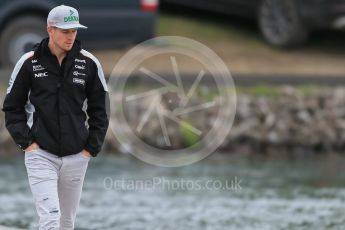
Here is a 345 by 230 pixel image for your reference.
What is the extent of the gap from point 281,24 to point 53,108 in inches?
381

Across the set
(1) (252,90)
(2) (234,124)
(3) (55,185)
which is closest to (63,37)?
(3) (55,185)

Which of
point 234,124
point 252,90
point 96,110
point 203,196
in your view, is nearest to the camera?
point 96,110

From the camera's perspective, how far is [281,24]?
53.7ft

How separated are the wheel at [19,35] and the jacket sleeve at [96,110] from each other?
24.1 feet

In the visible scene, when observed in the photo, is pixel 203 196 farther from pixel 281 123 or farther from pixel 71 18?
pixel 71 18

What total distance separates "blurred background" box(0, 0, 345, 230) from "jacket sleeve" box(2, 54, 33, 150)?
2646mm

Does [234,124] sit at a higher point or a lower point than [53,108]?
lower

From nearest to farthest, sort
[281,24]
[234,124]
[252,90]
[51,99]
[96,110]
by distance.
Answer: [51,99]
[96,110]
[234,124]
[252,90]
[281,24]

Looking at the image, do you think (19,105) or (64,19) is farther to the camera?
(19,105)

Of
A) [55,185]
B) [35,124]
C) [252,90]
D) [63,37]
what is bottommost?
[252,90]

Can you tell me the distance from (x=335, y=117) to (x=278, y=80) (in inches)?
36.4

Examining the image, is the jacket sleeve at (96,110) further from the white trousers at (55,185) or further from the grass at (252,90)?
the grass at (252,90)

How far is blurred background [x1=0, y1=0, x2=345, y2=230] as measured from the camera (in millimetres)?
10570

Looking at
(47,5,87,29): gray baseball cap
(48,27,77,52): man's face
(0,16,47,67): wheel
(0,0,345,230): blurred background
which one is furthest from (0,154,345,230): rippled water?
(47,5,87,29): gray baseball cap
